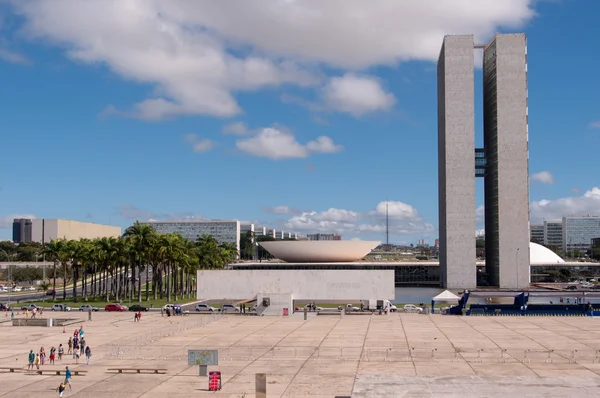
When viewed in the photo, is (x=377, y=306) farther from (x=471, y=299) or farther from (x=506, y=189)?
(x=506, y=189)

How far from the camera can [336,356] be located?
3962 centimetres

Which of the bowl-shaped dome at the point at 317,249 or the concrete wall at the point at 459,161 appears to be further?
the bowl-shaped dome at the point at 317,249

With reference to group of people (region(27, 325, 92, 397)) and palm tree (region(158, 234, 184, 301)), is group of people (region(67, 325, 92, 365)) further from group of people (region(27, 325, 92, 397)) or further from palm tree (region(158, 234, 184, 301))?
palm tree (region(158, 234, 184, 301))

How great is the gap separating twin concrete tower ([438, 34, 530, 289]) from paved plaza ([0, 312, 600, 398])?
54.6m

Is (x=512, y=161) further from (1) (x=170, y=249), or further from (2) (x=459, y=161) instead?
(1) (x=170, y=249)

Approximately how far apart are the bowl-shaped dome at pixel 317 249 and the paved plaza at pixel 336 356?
206 ft

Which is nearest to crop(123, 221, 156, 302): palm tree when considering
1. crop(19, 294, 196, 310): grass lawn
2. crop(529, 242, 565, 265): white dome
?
crop(19, 294, 196, 310): grass lawn

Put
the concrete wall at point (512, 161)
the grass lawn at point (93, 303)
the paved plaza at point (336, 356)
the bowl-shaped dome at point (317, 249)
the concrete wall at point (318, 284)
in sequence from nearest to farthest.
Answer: the paved plaza at point (336, 356) < the concrete wall at point (318, 284) < the grass lawn at point (93, 303) < the concrete wall at point (512, 161) < the bowl-shaped dome at point (317, 249)

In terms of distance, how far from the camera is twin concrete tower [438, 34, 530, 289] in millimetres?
118125

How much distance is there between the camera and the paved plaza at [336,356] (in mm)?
29016

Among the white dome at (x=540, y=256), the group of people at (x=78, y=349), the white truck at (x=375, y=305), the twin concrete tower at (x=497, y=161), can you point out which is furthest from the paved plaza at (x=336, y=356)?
the white dome at (x=540, y=256)

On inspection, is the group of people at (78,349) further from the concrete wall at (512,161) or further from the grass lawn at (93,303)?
the concrete wall at (512,161)

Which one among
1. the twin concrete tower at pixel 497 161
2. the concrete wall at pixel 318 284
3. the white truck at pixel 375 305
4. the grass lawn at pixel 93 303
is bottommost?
the grass lawn at pixel 93 303

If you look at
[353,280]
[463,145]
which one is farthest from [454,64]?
[353,280]
